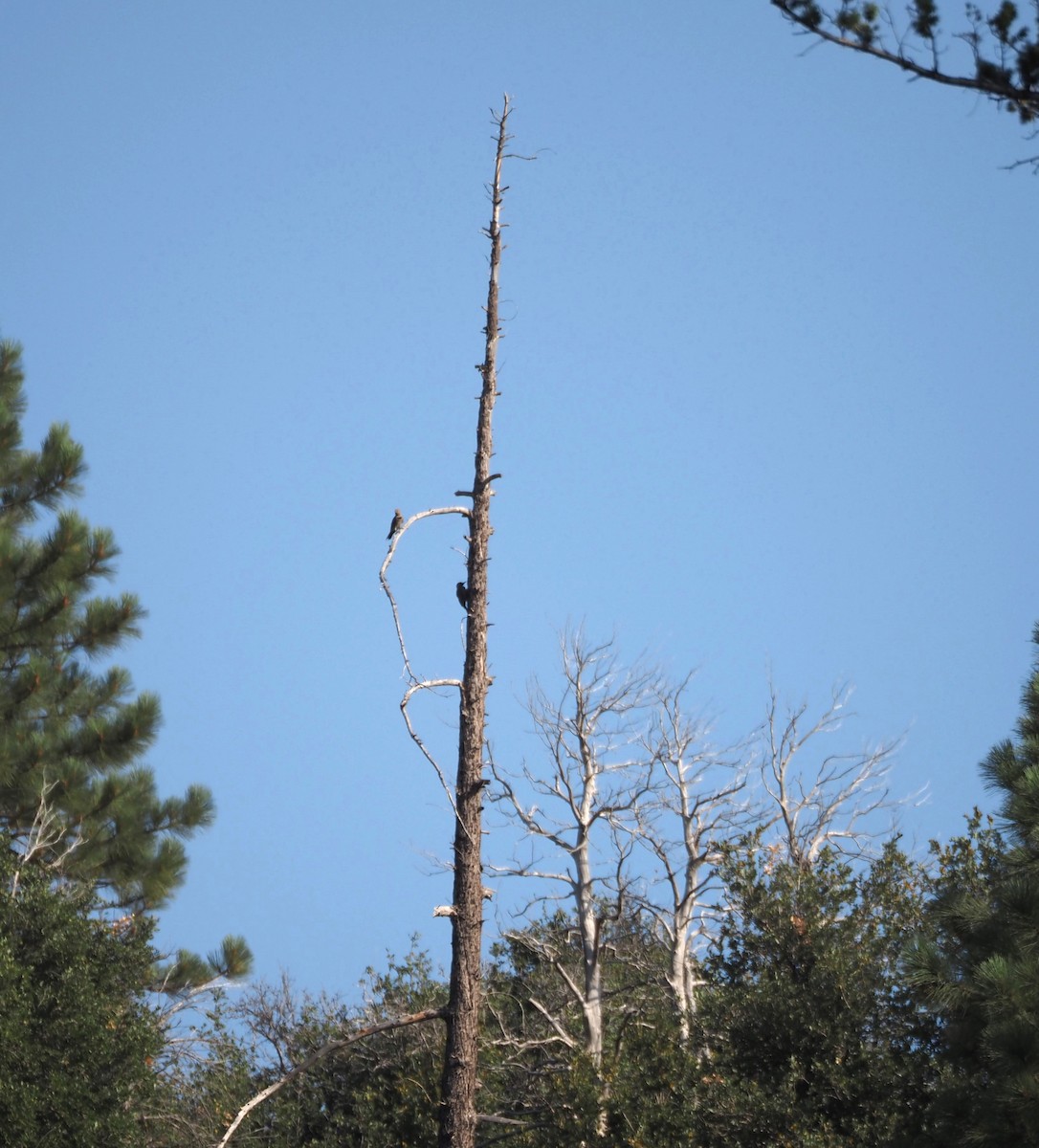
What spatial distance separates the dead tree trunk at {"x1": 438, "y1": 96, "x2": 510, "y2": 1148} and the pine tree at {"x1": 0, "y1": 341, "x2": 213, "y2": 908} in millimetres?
11786

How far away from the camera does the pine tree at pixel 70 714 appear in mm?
21250

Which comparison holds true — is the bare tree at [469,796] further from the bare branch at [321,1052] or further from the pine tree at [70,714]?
the pine tree at [70,714]

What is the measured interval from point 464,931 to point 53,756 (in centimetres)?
1359

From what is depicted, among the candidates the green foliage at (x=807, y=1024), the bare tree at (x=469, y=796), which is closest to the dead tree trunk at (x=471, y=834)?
the bare tree at (x=469, y=796)

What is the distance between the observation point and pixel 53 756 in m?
21.5

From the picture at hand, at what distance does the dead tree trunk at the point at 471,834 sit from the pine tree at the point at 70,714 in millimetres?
11786

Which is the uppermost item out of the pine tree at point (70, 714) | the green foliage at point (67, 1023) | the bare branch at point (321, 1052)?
the pine tree at point (70, 714)

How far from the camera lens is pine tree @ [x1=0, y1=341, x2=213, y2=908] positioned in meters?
21.2

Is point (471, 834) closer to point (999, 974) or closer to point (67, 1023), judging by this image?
point (999, 974)

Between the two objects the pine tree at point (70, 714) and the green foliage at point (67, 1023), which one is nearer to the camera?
the green foliage at point (67, 1023)

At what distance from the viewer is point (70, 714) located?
74.5 feet

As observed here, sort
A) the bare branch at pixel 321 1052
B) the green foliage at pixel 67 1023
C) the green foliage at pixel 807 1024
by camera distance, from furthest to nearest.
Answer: the green foliage at pixel 67 1023 → the green foliage at pixel 807 1024 → the bare branch at pixel 321 1052

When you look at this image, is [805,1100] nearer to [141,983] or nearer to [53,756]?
[141,983]

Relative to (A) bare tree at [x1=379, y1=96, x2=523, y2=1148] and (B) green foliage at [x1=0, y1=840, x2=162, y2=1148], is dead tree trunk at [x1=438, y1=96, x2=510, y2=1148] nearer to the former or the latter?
(A) bare tree at [x1=379, y1=96, x2=523, y2=1148]
